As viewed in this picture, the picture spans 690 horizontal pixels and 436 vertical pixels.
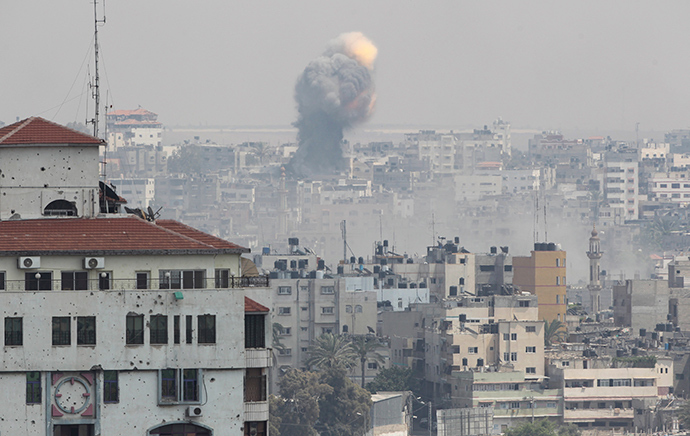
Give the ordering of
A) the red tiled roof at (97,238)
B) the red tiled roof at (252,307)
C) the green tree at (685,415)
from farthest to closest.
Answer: the green tree at (685,415)
the red tiled roof at (252,307)
the red tiled roof at (97,238)

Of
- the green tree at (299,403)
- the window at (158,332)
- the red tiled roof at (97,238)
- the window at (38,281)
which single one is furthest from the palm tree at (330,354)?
→ the window at (158,332)

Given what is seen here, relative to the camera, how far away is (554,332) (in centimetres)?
18012

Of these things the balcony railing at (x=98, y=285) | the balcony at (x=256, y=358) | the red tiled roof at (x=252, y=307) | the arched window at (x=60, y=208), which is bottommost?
the balcony at (x=256, y=358)

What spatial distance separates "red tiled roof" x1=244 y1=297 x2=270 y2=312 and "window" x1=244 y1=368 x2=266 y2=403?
1.32 m

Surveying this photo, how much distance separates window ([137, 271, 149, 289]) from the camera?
129 ft

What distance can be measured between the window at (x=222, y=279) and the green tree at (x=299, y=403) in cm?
8966

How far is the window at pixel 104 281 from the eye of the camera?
129 ft

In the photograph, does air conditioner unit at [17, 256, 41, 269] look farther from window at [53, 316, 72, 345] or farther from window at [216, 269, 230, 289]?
window at [216, 269, 230, 289]

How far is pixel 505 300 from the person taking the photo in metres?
163

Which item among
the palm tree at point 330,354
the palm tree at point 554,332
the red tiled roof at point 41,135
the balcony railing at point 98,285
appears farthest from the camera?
the palm tree at point 554,332

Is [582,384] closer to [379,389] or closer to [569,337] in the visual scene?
[379,389]

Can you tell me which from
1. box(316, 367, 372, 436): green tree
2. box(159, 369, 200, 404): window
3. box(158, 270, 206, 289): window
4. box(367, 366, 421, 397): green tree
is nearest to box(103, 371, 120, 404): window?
box(159, 369, 200, 404): window

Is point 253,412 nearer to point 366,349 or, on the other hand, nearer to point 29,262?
point 29,262

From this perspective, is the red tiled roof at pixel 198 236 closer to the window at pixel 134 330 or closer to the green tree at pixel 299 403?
the window at pixel 134 330
